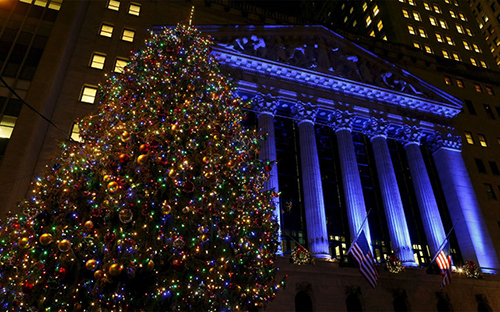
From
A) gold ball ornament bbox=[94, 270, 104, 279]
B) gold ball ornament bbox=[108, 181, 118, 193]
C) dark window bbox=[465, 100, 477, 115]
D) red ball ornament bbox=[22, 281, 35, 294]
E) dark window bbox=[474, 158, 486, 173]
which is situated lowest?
red ball ornament bbox=[22, 281, 35, 294]

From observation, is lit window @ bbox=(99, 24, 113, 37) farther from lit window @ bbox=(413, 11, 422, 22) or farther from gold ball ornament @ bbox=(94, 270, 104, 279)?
lit window @ bbox=(413, 11, 422, 22)

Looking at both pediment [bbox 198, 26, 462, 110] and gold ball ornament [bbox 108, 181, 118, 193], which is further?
pediment [bbox 198, 26, 462, 110]

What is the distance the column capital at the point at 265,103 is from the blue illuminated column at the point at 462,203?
1754 cm

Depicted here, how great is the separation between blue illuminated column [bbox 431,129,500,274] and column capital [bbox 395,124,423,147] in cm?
244

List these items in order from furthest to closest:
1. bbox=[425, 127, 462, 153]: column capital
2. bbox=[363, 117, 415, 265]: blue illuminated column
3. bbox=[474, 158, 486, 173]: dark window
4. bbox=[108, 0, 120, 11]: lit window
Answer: bbox=[474, 158, 486, 173]: dark window → bbox=[425, 127, 462, 153]: column capital → bbox=[108, 0, 120, 11]: lit window → bbox=[363, 117, 415, 265]: blue illuminated column

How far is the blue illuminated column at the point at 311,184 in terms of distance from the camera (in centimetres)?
2373

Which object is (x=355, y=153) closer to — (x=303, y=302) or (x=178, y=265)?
(x=303, y=302)

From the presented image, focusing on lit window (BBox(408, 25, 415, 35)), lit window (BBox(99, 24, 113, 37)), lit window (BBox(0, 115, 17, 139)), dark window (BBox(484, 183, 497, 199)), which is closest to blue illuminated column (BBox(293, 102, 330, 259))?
lit window (BBox(99, 24, 113, 37))

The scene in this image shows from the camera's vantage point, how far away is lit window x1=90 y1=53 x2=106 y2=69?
27.4m

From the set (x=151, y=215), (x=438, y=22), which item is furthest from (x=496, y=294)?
(x=438, y=22)

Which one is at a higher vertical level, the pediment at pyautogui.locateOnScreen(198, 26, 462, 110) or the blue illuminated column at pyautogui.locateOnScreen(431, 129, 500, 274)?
the pediment at pyautogui.locateOnScreen(198, 26, 462, 110)

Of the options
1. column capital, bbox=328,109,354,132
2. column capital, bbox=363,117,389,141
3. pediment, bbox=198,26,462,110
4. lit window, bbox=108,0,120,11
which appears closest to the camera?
column capital, bbox=328,109,354,132

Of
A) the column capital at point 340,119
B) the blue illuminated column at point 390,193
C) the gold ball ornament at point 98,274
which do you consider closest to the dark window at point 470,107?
the blue illuminated column at point 390,193

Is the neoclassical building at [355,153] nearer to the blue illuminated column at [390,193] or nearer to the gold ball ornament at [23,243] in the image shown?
the blue illuminated column at [390,193]
